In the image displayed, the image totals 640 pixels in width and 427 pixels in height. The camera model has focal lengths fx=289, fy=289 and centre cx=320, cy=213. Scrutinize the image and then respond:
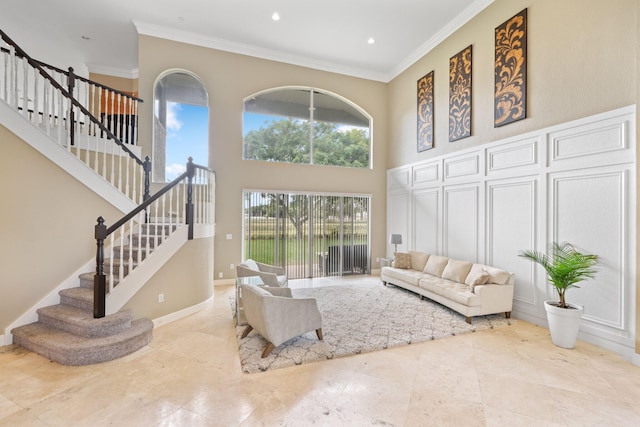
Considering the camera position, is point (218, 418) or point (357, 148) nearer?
point (218, 418)

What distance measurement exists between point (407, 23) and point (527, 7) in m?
2.15

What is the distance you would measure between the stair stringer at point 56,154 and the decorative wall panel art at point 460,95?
639cm

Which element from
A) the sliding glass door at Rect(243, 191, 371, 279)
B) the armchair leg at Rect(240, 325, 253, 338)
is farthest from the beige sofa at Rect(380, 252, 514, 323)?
the armchair leg at Rect(240, 325, 253, 338)

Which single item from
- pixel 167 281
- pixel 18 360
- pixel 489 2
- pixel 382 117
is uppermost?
pixel 489 2

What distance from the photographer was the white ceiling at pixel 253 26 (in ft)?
18.1

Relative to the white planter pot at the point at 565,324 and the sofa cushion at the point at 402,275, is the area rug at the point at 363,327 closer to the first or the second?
the sofa cushion at the point at 402,275

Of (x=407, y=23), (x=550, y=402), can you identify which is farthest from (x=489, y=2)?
(x=550, y=402)

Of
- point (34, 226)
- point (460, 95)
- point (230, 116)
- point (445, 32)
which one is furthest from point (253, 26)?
point (34, 226)

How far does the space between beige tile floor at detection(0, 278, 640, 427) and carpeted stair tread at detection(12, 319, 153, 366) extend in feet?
0.33

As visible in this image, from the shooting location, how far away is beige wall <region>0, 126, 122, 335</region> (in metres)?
3.65

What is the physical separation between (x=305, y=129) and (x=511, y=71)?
15.0 feet

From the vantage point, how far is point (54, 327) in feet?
11.8

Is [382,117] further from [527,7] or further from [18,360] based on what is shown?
[18,360]

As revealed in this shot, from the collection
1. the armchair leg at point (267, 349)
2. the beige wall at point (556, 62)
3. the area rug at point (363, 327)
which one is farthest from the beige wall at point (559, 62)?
the armchair leg at point (267, 349)
